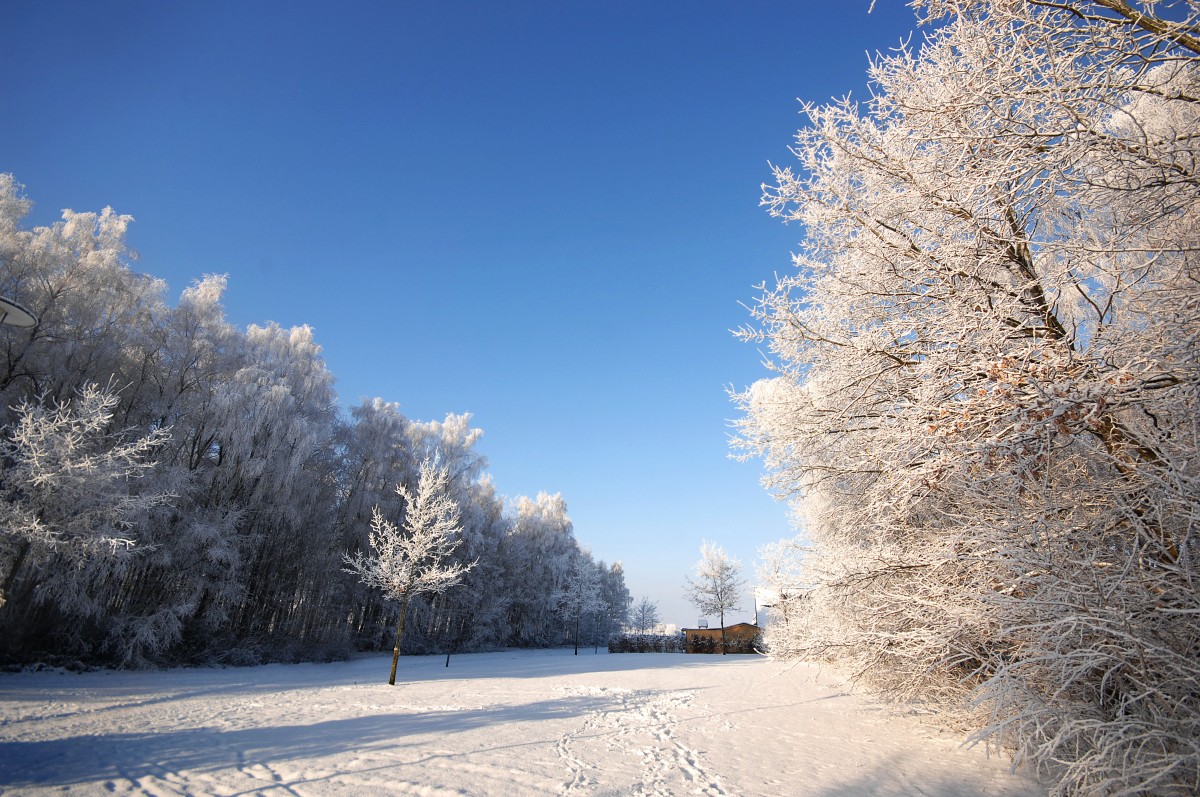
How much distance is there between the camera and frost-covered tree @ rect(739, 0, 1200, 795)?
3488 mm

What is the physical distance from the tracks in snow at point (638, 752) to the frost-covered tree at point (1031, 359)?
2724 millimetres

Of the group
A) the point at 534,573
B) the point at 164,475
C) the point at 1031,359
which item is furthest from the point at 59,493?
the point at 534,573

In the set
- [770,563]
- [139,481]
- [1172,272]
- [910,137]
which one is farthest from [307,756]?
[139,481]

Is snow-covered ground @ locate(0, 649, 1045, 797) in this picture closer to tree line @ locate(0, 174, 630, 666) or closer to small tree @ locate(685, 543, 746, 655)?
tree line @ locate(0, 174, 630, 666)

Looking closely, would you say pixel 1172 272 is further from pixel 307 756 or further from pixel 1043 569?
pixel 307 756

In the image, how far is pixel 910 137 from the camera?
164 inches

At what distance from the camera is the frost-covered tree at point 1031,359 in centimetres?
349

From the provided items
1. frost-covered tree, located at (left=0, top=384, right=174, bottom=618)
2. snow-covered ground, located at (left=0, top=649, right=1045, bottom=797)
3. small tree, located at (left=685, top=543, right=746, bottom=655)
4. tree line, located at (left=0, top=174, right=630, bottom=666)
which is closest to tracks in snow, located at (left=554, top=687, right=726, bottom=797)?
snow-covered ground, located at (left=0, top=649, right=1045, bottom=797)

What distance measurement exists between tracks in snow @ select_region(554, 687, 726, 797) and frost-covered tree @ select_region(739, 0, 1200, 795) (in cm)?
272

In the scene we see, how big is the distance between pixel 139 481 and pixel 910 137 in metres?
20.4

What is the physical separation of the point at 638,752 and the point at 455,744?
2562mm

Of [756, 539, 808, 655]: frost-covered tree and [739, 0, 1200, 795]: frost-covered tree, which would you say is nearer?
[739, 0, 1200, 795]: frost-covered tree

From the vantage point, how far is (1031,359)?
12.9 feet

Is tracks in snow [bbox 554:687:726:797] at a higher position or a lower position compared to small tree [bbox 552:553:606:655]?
lower
